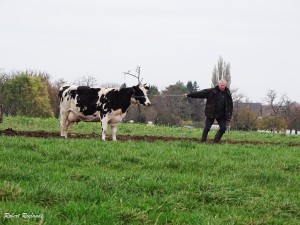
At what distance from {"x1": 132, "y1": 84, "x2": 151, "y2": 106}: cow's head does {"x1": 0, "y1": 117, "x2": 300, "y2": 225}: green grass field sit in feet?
15.0

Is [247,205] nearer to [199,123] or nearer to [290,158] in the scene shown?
[290,158]

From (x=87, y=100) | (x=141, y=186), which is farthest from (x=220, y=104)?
(x=141, y=186)

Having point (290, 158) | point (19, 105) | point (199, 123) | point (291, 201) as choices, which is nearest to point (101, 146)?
point (290, 158)

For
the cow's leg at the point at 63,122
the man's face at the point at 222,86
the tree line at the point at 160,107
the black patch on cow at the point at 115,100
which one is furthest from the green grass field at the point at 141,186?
the tree line at the point at 160,107

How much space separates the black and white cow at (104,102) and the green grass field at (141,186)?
4.32 meters

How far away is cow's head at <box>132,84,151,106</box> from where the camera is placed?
49.9 ft

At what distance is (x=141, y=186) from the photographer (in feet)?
22.6

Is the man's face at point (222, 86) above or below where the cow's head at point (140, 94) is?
above

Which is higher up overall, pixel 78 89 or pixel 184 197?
pixel 78 89

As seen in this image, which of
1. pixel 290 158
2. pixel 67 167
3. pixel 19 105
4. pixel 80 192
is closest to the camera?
pixel 80 192

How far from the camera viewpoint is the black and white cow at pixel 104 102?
1503 cm

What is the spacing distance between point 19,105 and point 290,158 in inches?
2080

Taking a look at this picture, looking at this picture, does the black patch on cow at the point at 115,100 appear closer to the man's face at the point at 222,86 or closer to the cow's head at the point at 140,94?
the cow's head at the point at 140,94

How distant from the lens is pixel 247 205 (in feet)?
21.1
